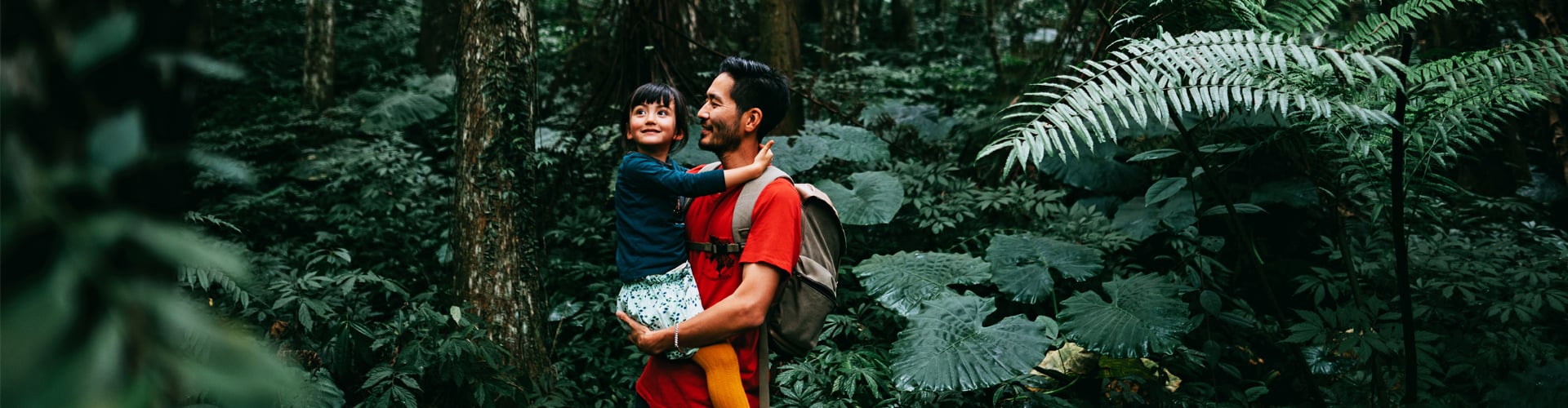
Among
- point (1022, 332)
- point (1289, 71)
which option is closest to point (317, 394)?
point (1022, 332)

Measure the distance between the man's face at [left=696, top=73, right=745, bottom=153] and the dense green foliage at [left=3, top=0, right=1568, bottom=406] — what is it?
0.67 m

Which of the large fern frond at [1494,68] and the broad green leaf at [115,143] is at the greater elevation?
the large fern frond at [1494,68]

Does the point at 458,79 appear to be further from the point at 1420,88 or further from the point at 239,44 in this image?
the point at 239,44

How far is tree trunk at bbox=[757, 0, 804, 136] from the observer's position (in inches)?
242

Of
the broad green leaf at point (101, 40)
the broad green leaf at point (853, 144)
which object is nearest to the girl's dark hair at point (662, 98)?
the broad green leaf at point (101, 40)

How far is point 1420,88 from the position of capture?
2562mm

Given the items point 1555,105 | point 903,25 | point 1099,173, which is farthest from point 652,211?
point 903,25

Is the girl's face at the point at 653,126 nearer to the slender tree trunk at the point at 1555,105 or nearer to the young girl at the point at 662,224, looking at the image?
the young girl at the point at 662,224

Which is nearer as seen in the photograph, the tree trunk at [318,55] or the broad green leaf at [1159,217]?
the broad green leaf at [1159,217]

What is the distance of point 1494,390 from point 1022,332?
1492 millimetres

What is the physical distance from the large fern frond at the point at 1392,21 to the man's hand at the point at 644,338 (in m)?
2.24

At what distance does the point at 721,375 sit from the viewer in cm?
199

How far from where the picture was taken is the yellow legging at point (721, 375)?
1976 millimetres

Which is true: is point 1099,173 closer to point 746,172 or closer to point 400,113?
point 746,172
